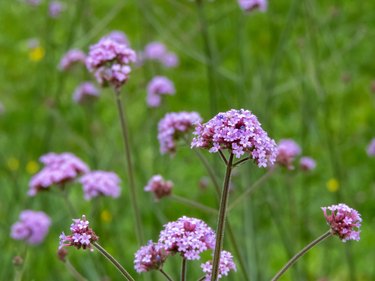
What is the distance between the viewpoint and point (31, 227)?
6.52ft

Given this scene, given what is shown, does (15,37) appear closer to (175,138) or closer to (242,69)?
(242,69)

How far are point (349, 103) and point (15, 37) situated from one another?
2506 millimetres

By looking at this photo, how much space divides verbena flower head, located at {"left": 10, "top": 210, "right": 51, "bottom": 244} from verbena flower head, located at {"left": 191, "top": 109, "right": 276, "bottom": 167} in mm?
1197

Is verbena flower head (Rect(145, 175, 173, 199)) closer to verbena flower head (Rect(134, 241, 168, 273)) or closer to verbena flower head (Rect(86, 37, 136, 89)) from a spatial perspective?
verbena flower head (Rect(86, 37, 136, 89))

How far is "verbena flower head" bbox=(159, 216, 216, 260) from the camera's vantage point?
35.5 inches

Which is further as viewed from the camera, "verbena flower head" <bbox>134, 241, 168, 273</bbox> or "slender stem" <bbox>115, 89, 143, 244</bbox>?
"slender stem" <bbox>115, 89, 143, 244</bbox>

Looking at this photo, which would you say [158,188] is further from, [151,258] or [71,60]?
[71,60]

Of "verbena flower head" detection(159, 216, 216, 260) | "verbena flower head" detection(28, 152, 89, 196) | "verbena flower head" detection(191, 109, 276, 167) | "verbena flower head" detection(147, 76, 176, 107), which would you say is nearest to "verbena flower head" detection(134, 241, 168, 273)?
"verbena flower head" detection(159, 216, 216, 260)

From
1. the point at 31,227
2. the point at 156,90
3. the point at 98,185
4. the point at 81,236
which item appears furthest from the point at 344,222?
the point at 156,90

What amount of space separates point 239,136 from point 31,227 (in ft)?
4.16

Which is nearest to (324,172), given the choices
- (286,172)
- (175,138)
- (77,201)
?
(77,201)

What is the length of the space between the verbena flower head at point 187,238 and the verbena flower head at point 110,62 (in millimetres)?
481

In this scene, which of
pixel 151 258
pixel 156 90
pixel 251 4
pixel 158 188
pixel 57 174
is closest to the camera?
pixel 151 258

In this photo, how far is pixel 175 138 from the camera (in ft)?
4.82
